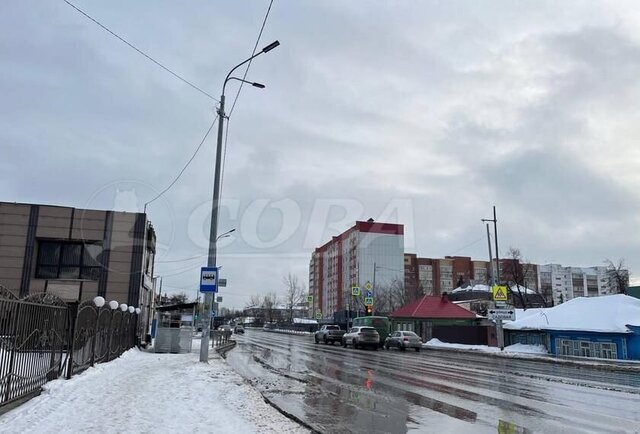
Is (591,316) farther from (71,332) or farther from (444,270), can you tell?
(444,270)

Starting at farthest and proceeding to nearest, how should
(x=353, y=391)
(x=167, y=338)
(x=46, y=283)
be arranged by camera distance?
(x=46, y=283), (x=167, y=338), (x=353, y=391)

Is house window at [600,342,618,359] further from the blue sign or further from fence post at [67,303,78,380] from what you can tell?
fence post at [67,303,78,380]

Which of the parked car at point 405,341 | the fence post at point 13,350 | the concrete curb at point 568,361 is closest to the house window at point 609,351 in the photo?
the concrete curb at point 568,361

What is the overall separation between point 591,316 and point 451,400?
24806 millimetres

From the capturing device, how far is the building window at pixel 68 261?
108 feet

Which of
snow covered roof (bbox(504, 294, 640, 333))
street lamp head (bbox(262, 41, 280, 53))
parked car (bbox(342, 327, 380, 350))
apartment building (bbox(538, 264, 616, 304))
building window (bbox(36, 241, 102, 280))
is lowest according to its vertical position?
parked car (bbox(342, 327, 380, 350))

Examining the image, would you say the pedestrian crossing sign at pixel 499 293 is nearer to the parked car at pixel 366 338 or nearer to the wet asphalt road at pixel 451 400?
the parked car at pixel 366 338

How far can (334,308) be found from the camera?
12975 cm

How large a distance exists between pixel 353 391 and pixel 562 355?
2366cm

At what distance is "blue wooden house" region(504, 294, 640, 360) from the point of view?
29625 millimetres

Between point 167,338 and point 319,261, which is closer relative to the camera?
point 167,338

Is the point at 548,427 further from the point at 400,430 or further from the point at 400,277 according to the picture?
the point at 400,277

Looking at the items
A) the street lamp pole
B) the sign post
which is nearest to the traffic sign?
the sign post

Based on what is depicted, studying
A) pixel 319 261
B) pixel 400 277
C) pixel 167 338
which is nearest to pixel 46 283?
pixel 167 338
